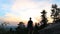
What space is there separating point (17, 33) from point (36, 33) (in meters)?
6.81

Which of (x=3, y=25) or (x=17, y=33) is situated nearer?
(x=17, y=33)

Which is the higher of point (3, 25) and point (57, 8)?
point (57, 8)

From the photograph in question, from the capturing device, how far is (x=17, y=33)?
3238cm

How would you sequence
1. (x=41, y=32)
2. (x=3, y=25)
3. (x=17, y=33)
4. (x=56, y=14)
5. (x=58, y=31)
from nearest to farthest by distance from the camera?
(x=58, y=31) → (x=41, y=32) → (x=17, y=33) → (x=3, y=25) → (x=56, y=14)

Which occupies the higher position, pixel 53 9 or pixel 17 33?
pixel 53 9

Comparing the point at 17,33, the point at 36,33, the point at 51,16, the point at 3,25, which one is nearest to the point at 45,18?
the point at 51,16

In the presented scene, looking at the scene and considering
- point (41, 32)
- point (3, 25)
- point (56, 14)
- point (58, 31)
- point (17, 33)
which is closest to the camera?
point (58, 31)

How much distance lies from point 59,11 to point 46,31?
3149 cm

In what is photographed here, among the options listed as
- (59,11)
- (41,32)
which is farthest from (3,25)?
(41,32)

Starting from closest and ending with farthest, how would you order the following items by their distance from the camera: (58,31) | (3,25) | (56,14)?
(58,31) < (3,25) < (56,14)

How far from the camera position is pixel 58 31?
915 inches

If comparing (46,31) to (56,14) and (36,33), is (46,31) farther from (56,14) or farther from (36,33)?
(56,14)

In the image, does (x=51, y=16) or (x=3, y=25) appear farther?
(x=51, y=16)

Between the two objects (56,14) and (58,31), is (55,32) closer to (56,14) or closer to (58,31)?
(58,31)
